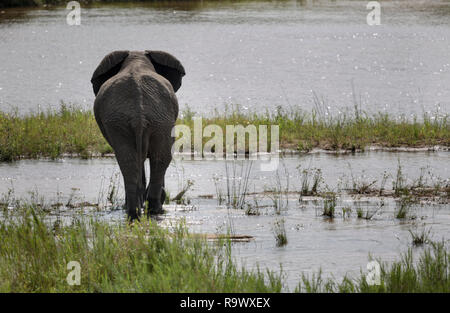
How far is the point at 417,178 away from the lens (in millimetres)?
12500

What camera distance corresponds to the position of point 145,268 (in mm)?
6855

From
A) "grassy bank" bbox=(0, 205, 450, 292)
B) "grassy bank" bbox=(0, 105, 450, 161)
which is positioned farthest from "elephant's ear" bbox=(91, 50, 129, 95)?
"grassy bank" bbox=(0, 105, 450, 161)

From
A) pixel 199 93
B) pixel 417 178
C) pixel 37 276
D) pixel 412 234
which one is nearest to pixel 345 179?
pixel 417 178

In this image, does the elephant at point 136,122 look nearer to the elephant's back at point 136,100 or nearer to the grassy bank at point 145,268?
the elephant's back at point 136,100

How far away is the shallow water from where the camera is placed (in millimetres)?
26328

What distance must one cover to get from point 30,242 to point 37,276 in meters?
0.48

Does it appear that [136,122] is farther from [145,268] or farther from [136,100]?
[145,268]

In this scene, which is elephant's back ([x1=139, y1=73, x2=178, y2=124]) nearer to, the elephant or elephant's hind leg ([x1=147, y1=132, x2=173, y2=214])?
the elephant

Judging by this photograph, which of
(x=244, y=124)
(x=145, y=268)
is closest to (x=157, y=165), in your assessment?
(x=145, y=268)

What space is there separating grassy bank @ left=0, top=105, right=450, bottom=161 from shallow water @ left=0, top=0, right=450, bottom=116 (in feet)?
19.8

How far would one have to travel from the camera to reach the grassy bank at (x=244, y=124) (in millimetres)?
14703

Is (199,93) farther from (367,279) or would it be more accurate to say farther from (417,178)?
(367,279)

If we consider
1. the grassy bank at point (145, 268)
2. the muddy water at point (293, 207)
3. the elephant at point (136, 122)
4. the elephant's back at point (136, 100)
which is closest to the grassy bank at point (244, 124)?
the muddy water at point (293, 207)

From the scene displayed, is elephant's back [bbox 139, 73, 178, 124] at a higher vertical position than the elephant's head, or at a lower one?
lower
